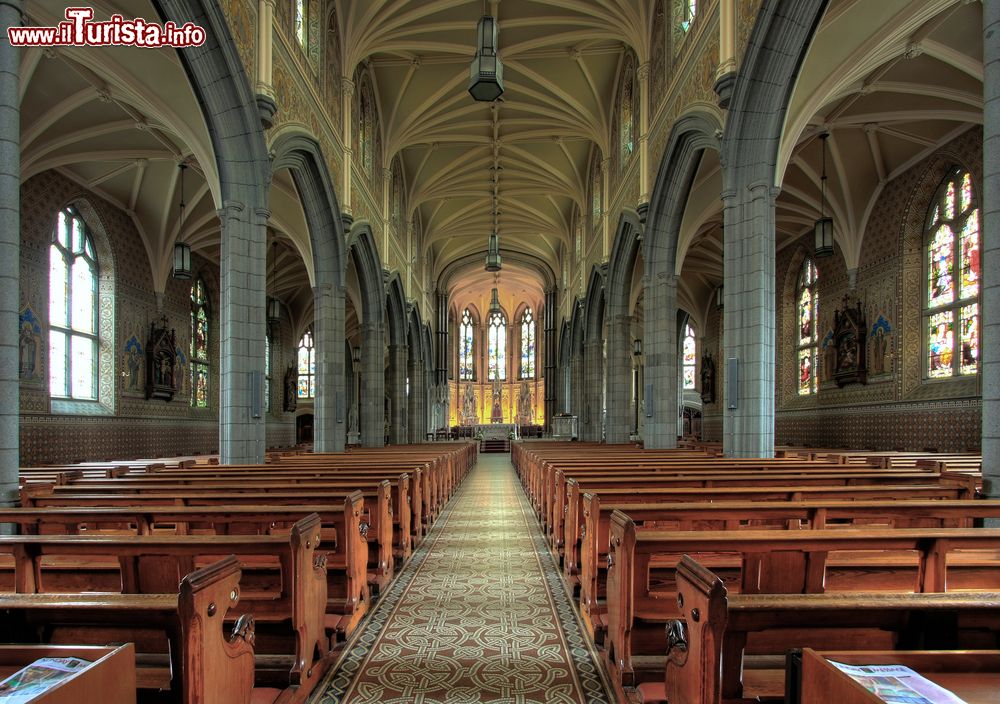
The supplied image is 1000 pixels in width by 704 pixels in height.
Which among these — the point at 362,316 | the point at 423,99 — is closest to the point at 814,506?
the point at 362,316

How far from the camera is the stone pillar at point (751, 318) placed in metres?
9.27

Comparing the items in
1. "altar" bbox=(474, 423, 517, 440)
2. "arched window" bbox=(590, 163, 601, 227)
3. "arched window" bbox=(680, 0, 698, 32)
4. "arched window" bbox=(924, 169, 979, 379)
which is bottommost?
"altar" bbox=(474, 423, 517, 440)

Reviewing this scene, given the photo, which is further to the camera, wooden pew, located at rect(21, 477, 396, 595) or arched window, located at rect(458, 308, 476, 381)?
arched window, located at rect(458, 308, 476, 381)

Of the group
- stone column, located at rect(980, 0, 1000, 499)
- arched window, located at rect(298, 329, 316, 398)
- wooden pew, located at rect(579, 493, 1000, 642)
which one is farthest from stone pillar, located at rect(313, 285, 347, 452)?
arched window, located at rect(298, 329, 316, 398)

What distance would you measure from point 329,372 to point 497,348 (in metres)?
30.6

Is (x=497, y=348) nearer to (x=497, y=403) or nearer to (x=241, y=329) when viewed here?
(x=497, y=403)

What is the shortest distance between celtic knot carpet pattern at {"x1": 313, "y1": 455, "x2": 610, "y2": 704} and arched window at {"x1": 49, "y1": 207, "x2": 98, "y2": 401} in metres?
12.6

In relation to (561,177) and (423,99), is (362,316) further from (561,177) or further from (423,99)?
(561,177)

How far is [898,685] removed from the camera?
58.6 inches

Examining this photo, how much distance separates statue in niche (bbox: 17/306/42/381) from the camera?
13484 millimetres

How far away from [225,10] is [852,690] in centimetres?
1049

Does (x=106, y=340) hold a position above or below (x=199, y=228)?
below

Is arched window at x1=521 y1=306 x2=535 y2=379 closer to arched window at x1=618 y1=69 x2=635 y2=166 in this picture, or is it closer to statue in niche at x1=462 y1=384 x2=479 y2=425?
statue in niche at x1=462 y1=384 x2=479 y2=425

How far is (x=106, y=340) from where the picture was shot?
16672mm
